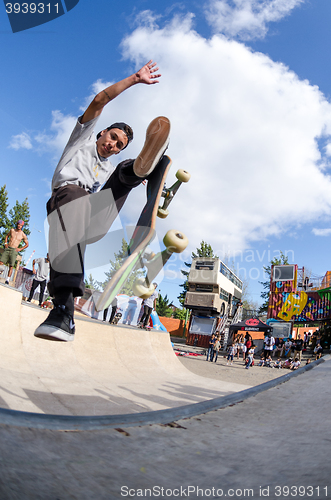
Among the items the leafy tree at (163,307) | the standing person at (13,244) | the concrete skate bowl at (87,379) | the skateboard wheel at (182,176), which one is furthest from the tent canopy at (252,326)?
the leafy tree at (163,307)

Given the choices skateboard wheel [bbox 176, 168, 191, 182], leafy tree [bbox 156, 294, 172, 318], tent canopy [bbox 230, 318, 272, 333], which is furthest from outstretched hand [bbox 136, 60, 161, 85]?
leafy tree [bbox 156, 294, 172, 318]

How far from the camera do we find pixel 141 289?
239cm

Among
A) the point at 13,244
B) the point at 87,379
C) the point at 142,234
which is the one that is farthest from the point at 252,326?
the point at 142,234

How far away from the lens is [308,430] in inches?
47.6

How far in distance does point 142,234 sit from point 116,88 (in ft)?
3.30

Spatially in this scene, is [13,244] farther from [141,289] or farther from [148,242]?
[148,242]

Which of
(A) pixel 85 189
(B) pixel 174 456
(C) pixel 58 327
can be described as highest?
(A) pixel 85 189

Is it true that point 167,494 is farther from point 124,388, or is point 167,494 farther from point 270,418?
point 124,388

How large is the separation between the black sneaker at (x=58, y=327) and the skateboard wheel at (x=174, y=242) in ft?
3.00

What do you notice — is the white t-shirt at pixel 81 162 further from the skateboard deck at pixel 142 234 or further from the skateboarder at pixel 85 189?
the skateboard deck at pixel 142 234

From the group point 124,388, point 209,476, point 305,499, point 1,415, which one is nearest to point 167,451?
point 209,476

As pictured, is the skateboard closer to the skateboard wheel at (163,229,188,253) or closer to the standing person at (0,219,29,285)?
the skateboard wheel at (163,229,188,253)

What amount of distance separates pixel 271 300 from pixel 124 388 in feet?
67.3

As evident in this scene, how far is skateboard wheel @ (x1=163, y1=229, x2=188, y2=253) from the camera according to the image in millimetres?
2307
